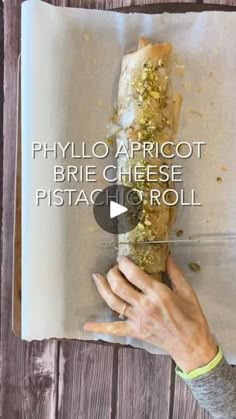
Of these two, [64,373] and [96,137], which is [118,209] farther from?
[64,373]

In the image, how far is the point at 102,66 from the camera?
92 centimetres

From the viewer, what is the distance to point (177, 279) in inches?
35.2

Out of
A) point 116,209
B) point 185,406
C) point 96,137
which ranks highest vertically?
point 96,137

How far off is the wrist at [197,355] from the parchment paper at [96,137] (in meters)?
0.09

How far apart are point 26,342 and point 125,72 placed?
1.69ft

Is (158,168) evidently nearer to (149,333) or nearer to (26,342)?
(149,333)

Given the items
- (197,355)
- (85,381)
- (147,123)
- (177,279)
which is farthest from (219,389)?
(147,123)

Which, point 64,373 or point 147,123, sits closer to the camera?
point 147,123

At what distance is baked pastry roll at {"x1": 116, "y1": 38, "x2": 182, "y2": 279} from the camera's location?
87 cm

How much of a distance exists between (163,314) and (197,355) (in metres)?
0.08

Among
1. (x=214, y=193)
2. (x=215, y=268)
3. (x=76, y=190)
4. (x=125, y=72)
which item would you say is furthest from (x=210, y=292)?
(x=125, y=72)

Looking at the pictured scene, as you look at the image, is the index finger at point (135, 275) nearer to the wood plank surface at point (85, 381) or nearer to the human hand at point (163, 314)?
the human hand at point (163, 314)

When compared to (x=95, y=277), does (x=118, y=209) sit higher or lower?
higher

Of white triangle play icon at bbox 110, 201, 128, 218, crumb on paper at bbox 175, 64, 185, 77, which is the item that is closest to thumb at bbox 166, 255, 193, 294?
white triangle play icon at bbox 110, 201, 128, 218
